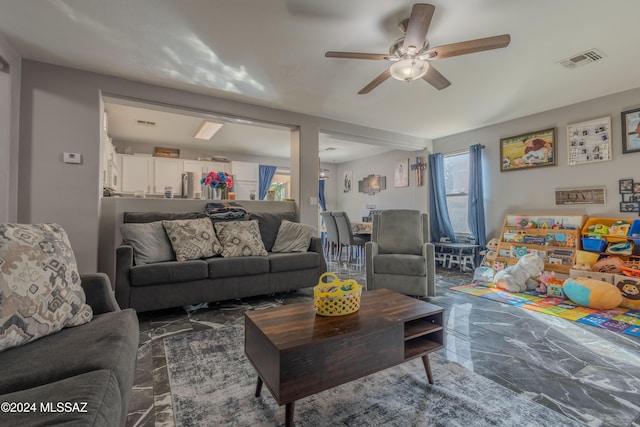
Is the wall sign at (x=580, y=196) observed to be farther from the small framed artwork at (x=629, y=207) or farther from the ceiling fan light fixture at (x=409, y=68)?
the ceiling fan light fixture at (x=409, y=68)

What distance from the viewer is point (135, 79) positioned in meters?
3.17

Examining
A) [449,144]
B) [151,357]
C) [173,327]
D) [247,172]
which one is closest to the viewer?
[151,357]

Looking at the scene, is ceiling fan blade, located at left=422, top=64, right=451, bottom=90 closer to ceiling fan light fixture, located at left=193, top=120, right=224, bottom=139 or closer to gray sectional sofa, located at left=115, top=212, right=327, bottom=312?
gray sectional sofa, located at left=115, top=212, right=327, bottom=312

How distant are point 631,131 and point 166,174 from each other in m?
7.07

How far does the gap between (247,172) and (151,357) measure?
513 centimetres

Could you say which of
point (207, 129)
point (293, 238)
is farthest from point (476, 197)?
point (207, 129)

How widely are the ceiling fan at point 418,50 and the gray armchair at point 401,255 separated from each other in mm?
1634

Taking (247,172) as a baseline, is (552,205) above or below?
below

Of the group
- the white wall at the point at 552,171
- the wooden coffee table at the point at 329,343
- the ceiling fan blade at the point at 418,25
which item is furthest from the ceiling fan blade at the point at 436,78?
the white wall at the point at 552,171

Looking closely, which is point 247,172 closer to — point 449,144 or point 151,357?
point 449,144

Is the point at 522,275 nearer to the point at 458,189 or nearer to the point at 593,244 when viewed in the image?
the point at 593,244

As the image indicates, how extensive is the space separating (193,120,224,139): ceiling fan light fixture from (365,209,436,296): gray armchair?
289 cm

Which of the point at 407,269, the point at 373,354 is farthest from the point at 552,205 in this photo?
the point at 373,354

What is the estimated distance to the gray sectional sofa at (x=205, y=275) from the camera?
2535 millimetres
